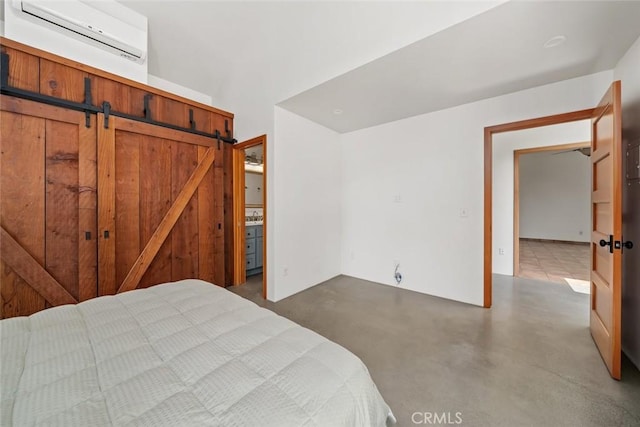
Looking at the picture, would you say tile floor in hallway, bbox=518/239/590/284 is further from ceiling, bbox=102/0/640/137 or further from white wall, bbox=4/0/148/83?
white wall, bbox=4/0/148/83

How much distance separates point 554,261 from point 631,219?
3.75 m

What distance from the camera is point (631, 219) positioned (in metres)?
1.78

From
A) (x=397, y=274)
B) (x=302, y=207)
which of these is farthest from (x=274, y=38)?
(x=397, y=274)

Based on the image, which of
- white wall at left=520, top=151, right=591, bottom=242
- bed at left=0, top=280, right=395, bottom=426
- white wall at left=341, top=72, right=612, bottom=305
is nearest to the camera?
bed at left=0, top=280, right=395, bottom=426

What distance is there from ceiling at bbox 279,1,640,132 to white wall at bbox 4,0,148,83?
5.18 feet

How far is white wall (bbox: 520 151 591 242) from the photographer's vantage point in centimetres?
617

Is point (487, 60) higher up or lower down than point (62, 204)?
higher up

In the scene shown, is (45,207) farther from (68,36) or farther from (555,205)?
(555,205)

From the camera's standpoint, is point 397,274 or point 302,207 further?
point 397,274

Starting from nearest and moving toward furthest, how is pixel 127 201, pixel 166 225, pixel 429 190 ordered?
1. pixel 127 201
2. pixel 166 225
3. pixel 429 190

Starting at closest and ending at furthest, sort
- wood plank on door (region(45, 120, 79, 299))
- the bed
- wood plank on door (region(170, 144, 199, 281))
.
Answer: the bed, wood plank on door (region(45, 120, 79, 299)), wood plank on door (region(170, 144, 199, 281))

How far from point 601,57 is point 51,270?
492 cm

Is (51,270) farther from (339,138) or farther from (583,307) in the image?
(583,307)

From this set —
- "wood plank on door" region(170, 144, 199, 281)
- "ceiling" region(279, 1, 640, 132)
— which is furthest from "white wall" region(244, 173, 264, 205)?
"ceiling" region(279, 1, 640, 132)
